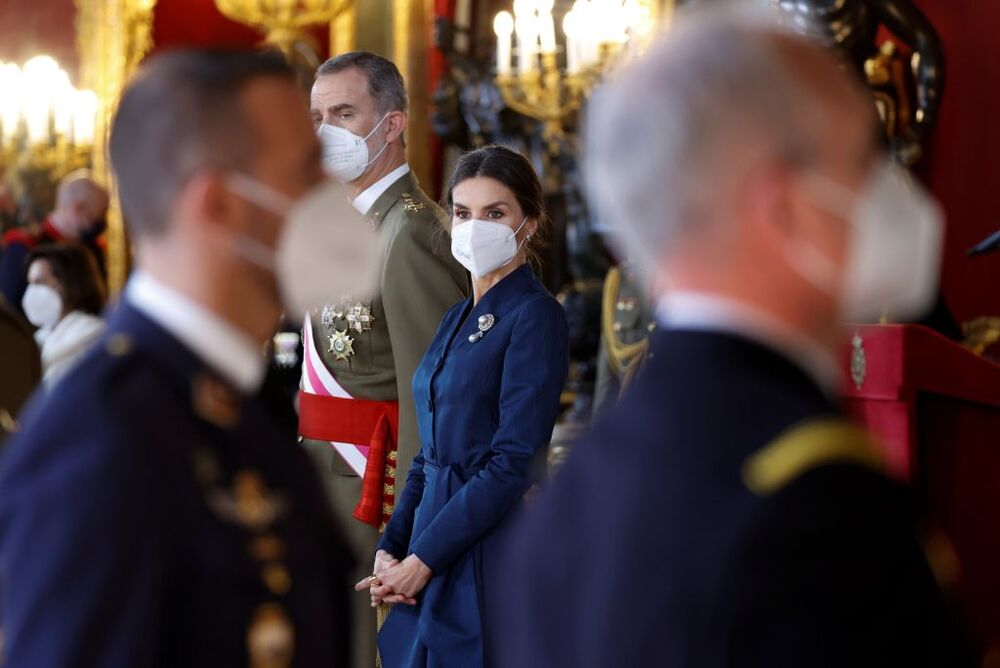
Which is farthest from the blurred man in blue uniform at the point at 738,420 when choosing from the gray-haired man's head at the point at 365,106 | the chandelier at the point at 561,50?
the chandelier at the point at 561,50

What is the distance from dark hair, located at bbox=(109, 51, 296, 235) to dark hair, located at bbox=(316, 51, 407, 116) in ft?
5.76

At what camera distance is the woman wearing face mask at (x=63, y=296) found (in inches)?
200

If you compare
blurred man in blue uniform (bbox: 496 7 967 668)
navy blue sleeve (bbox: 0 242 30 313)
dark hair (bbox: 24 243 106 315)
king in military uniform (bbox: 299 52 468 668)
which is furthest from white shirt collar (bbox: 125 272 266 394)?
navy blue sleeve (bbox: 0 242 30 313)

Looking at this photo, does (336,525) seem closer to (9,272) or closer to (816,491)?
(816,491)

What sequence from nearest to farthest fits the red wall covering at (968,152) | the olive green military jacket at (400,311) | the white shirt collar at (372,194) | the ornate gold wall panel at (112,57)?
the olive green military jacket at (400,311)
the white shirt collar at (372,194)
the red wall covering at (968,152)
the ornate gold wall panel at (112,57)

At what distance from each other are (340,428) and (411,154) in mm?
6030

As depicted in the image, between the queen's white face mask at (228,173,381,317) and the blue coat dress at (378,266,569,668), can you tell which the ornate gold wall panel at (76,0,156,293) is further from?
the queen's white face mask at (228,173,381,317)

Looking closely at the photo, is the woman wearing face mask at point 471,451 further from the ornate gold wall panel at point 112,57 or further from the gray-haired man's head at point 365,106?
the ornate gold wall panel at point 112,57

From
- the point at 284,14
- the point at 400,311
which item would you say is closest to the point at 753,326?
the point at 400,311

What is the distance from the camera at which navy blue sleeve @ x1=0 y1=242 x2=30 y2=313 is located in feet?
19.1

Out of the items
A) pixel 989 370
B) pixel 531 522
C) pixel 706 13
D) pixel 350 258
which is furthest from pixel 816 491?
pixel 989 370

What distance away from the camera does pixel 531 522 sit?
4.17 ft

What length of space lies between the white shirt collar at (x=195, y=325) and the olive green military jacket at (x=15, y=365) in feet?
5.97

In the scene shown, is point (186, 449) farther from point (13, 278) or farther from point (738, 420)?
point (13, 278)
